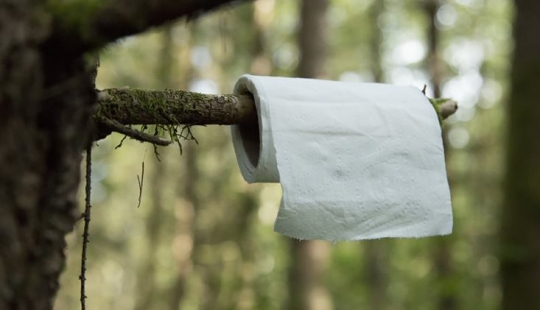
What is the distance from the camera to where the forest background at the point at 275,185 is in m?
8.59

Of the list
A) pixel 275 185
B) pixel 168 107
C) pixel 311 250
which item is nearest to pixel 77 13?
pixel 168 107

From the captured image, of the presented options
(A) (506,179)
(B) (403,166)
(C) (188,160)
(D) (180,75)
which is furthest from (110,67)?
(B) (403,166)

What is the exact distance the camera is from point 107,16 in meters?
0.89

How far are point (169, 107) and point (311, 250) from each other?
370 centimetres

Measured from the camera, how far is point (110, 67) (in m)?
10.9

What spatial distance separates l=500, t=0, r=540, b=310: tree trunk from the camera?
328cm

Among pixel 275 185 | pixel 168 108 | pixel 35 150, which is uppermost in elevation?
pixel 275 185

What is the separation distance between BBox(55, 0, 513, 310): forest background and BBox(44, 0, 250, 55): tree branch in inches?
168

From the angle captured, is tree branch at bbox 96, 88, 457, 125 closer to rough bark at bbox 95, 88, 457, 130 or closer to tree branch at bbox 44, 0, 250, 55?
rough bark at bbox 95, 88, 457, 130

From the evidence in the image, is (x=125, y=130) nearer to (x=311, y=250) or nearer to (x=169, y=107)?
Answer: (x=169, y=107)

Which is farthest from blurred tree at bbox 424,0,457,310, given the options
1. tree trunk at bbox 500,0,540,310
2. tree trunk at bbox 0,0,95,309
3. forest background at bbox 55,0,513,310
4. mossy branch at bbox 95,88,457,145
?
tree trunk at bbox 0,0,95,309

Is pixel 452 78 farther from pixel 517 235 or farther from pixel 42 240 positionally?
pixel 42 240

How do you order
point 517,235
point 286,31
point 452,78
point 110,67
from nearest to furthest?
point 517,235 → point 110,67 → point 452,78 → point 286,31

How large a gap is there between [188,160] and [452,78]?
5.20 m
